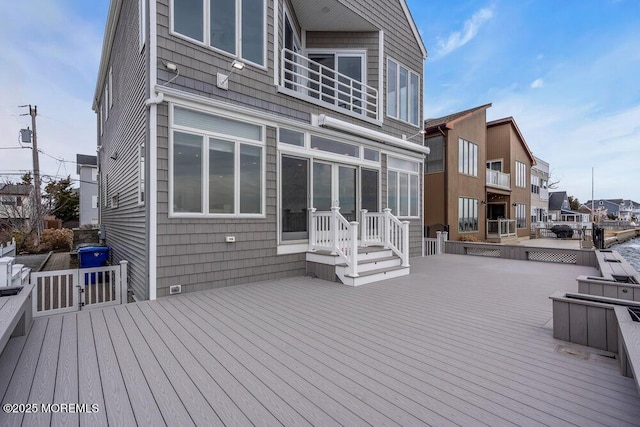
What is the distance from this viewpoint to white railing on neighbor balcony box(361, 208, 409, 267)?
6941 millimetres

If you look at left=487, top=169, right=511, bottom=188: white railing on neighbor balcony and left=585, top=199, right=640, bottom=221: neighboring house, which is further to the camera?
left=585, top=199, right=640, bottom=221: neighboring house

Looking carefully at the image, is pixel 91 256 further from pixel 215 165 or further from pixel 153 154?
pixel 215 165

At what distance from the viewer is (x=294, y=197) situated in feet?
21.4

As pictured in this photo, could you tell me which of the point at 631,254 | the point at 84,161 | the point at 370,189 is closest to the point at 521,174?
the point at 631,254

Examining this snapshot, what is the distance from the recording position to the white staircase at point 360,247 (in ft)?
18.9

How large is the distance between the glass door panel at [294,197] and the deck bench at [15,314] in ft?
12.8

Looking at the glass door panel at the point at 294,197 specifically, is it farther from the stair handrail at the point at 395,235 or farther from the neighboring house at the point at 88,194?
the neighboring house at the point at 88,194

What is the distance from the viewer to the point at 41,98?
1584cm

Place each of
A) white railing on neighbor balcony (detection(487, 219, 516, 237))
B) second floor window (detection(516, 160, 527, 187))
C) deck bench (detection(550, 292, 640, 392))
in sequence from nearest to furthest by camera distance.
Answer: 1. deck bench (detection(550, 292, 640, 392))
2. white railing on neighbor balcony (detection(487, 219, 516, 237))
3. second floor window (detection(516, 160, 527, 187))

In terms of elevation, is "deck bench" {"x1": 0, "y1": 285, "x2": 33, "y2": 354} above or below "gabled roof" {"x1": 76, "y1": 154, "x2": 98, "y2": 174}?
below

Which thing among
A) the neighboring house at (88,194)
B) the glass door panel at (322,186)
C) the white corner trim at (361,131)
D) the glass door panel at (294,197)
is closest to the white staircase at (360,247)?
the glass door panel at (294,197)

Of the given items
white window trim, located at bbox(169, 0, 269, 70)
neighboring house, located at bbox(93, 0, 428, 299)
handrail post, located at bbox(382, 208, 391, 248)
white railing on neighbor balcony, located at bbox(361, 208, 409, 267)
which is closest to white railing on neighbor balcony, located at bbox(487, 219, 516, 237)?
neighboring house, located at bbox(93, 0, 428, 299)

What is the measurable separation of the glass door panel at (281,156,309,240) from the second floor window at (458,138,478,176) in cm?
1012

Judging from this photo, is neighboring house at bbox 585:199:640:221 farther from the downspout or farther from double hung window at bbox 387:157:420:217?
the downspout
